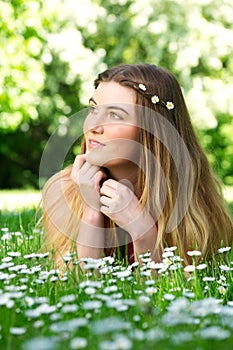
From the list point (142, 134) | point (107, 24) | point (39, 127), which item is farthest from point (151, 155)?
point (39, 127)

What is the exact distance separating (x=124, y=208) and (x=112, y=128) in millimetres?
408

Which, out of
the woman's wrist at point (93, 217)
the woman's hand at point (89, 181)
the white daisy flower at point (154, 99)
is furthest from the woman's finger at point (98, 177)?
the white daisy flower at point (154, 99)

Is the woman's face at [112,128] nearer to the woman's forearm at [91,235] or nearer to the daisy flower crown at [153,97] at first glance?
the daisy flower crown at [153,97]

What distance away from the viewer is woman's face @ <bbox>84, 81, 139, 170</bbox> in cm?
320

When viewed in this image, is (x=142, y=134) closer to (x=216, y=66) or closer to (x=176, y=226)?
(x=176, y=226)

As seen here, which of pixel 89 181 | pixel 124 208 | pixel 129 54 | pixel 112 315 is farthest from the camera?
pixel 129 54

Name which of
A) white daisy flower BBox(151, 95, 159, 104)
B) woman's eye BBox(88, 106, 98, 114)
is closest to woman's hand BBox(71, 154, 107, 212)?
woman's eye BBox(88, 106, 98, 114)

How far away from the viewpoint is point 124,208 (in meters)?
3.17

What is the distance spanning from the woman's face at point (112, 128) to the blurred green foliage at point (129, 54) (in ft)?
27.0

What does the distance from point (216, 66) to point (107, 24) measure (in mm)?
2627

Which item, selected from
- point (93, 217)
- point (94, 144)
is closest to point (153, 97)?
point (94, 144)

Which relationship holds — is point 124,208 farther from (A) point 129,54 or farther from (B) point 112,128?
(A) point 129,54

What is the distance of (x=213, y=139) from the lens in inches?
637

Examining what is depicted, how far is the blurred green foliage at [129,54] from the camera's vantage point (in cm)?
1223
